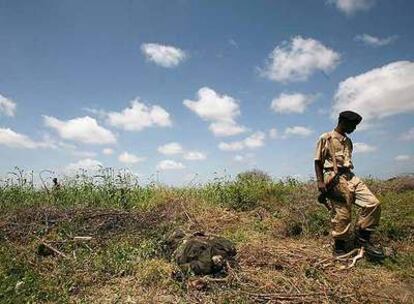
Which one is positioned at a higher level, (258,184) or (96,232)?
(258,184)

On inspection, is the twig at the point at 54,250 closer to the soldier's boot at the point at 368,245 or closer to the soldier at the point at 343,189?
the soldier at the point at 343,189

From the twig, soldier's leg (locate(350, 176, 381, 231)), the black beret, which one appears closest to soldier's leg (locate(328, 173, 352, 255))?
soldier's leg (locate(350, 176, 381, 231))

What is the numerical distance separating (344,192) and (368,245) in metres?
0.80

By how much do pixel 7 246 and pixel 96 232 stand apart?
1.33 meters

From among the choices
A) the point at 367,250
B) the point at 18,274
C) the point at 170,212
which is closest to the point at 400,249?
the point at 367,250

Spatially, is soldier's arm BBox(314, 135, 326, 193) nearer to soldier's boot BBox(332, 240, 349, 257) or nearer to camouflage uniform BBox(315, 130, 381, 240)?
camouflage uniform BBox(315, 130, 381, 240)

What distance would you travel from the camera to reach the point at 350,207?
6227 mm

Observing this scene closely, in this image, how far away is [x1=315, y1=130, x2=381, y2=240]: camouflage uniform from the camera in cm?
618

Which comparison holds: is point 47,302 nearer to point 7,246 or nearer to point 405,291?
point 7,246

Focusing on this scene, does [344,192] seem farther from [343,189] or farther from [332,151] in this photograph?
[332,151]

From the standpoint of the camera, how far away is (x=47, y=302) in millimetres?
4543

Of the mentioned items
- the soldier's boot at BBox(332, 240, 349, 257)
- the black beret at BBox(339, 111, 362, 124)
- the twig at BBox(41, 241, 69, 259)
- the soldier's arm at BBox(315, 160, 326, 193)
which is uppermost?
the black beret at BBox(339, 111, 362, 124)

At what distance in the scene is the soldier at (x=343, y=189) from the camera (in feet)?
20.3

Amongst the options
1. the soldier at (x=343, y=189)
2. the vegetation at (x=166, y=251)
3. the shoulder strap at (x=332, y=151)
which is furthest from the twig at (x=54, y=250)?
the shoulder strap at (x=332, y=151)
